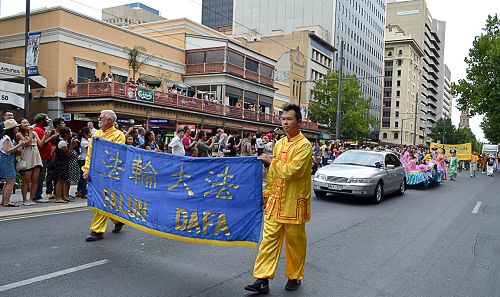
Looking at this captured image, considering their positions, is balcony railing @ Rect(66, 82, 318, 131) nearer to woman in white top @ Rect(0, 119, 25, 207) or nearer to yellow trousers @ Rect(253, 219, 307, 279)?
woman in white top @ Rect(0, 119, 25, 207)

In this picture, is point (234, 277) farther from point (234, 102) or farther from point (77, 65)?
point (234, 102)

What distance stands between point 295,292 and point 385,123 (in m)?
113

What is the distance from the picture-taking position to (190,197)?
5.26m

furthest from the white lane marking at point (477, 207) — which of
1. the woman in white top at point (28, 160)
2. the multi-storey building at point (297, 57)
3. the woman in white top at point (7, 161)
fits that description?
the multi-storey building at point (297, 57)

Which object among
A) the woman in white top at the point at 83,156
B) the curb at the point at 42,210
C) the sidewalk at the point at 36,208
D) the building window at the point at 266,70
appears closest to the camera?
the curb at the point at 42,210

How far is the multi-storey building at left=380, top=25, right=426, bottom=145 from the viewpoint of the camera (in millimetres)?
110688

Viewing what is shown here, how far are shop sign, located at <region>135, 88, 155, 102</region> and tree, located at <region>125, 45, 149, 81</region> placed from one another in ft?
12.5

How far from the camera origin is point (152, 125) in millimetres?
31047

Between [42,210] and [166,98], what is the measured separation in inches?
889

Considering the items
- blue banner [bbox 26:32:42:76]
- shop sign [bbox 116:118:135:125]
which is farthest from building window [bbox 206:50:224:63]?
blue banner [bbox 26:32:42:76]

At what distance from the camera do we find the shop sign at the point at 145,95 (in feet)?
93.5

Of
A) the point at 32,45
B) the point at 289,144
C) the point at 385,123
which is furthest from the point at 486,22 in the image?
the point at 385,123

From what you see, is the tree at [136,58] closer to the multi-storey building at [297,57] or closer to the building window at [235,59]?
the building window at [235,59]

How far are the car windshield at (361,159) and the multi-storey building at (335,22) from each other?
55.7 meters
